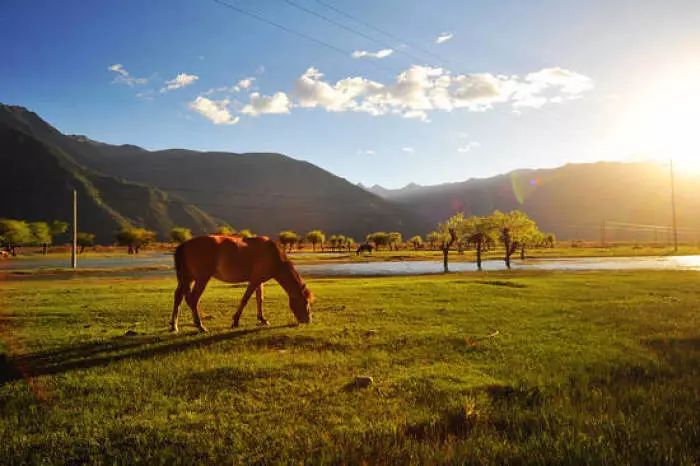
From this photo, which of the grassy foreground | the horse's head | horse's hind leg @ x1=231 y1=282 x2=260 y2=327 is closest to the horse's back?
horse's hind leg @ x1=231 y1=282 x2=260 y2=327

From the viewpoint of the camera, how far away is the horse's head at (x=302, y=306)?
14086 millimetres

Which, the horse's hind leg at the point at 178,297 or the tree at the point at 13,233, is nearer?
the horse's hind leg at the point at 178,297

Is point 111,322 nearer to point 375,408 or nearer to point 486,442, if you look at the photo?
point 375,408

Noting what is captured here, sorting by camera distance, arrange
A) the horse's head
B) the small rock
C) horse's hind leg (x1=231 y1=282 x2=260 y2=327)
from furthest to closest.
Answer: the horse's head → horse's hind leg (x1=231 y1=282 x2=260 y2=327) → the small rock

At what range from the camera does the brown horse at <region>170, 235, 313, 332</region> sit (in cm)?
1319

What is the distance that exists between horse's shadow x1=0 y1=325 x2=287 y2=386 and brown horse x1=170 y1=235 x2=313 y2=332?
1.24 meters

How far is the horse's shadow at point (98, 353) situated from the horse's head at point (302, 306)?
1701 millimetres

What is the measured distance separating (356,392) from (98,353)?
22.3ft

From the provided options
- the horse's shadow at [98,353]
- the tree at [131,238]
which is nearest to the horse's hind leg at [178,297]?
the horse's shadow at [98,353]

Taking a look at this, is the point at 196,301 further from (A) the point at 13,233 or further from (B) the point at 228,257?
(A) the point at 13,233

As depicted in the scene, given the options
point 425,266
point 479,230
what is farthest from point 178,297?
point 425,266

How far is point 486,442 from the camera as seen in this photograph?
5598 millimetres

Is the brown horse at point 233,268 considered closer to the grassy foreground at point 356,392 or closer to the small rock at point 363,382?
the grassy foreground at point 356,392

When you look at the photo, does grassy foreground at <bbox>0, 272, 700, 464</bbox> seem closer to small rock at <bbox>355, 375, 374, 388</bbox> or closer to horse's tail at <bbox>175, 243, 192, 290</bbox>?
small rock at <bbox>355, 375, 374, 388</bbox>
